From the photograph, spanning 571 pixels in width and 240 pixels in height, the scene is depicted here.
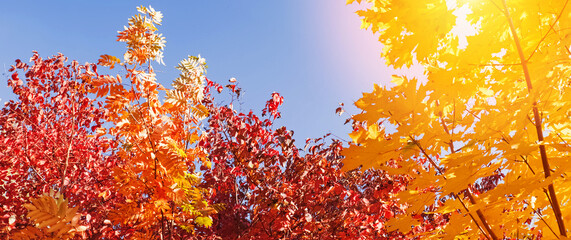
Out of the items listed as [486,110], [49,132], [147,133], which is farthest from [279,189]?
[49,132]

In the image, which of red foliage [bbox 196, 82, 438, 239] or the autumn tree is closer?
the autumn tree

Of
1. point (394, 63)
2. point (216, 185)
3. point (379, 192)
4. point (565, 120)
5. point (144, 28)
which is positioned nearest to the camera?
point (565, 120)

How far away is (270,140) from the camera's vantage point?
6930 millimetres

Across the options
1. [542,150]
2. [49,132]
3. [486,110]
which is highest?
[49,132]

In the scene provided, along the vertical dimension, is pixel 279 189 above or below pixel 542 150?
above

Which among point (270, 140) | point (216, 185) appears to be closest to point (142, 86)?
point (270, 140)

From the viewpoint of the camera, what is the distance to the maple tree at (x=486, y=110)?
5.52ft

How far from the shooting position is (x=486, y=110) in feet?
6.89

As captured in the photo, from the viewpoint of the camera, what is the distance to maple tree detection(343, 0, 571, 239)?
1.68 m

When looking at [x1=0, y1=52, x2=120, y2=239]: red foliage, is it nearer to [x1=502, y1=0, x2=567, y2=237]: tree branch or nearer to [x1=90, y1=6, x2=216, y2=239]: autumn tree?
[x1=90, y1=6, x2=216, y2=239]: autumn tree

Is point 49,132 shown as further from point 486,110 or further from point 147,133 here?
point 486,110

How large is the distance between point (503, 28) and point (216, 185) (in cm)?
650

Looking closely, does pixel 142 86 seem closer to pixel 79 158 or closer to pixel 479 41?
pixel 479 41

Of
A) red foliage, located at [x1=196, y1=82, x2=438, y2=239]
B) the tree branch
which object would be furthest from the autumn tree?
the tree branch
